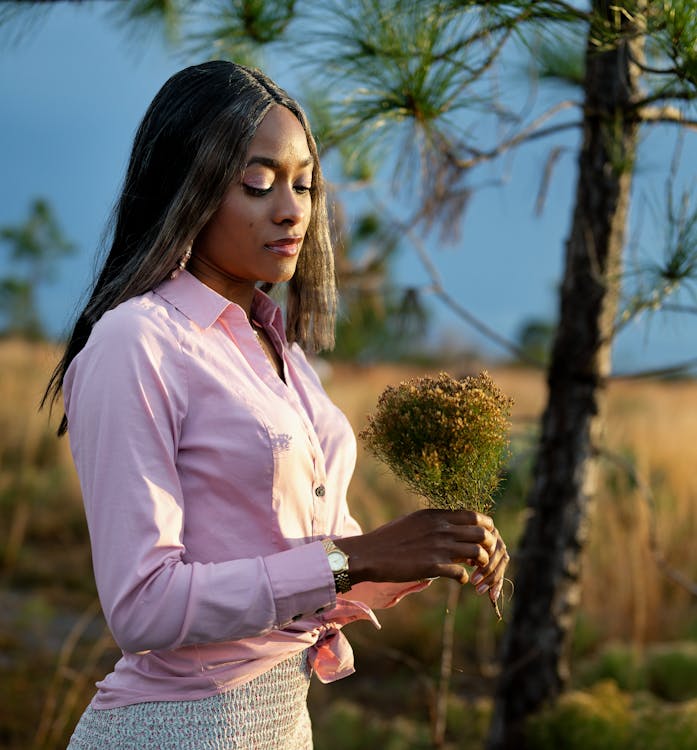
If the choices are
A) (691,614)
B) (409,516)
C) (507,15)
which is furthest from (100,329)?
(691,614)

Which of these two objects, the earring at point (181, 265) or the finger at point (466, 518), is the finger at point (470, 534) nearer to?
the finger at point (466, 518)

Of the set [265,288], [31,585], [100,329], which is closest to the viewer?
[100,329]

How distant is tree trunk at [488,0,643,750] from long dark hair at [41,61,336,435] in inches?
59.6

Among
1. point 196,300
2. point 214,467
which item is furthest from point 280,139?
point 214,467

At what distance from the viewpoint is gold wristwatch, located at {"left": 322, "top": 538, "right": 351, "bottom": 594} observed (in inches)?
50.1

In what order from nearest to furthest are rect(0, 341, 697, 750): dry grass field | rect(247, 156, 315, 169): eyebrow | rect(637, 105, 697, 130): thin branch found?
1. rect(247, 156, 315, 169): eyebrow
2. rect(637, 105, 697, 130): thin branch
3. rect(0, 341, 697, 750): dry grass field

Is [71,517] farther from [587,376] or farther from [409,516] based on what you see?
[409,516]

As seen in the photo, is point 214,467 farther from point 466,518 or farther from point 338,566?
point 466,518

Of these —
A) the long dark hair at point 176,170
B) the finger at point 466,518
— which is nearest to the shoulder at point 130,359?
the long dark hair at point 176,170

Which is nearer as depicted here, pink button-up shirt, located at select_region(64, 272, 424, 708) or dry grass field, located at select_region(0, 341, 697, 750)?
pink button-up shirt, located at select_region(64, 272, 424, 708)

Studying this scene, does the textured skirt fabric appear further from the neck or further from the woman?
the neck

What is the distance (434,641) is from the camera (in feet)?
15.1

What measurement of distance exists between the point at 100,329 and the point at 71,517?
6361 mm

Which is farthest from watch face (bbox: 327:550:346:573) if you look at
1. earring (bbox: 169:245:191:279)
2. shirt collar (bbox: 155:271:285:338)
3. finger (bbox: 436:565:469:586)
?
earring (bbox: 169:245:191:279)
